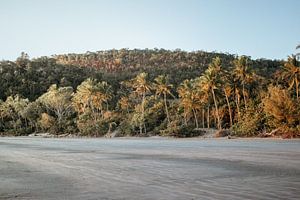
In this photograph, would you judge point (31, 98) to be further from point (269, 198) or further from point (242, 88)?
point (269, 198)

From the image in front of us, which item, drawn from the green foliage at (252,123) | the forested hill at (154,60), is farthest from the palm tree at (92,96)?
the forested hill at (154,60)

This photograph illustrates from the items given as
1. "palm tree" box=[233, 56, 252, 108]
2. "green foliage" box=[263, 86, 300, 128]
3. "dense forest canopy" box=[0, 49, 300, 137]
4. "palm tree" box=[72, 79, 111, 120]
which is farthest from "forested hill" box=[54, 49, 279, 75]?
"green foliage" box=[263, 86, 300, 128]

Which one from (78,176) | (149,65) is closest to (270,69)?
(149,65)

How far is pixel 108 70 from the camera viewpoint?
163000mm

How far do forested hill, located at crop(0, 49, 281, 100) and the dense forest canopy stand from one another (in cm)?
34

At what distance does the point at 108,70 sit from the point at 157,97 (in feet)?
209

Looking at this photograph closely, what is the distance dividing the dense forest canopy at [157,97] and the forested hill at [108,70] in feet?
1.13

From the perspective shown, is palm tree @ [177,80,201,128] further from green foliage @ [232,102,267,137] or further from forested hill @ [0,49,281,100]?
forested hill @ [0,49,281,100]

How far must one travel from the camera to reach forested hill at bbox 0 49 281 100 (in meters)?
134

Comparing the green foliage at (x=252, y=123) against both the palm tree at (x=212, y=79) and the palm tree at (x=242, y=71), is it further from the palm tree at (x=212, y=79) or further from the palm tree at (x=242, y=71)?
the palm tree at (x=212, y=79)

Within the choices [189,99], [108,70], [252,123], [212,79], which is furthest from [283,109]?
[108,70]

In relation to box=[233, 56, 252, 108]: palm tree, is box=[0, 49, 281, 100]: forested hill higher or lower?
higher

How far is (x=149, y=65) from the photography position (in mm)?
158875

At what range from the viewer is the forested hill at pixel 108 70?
134 metres
